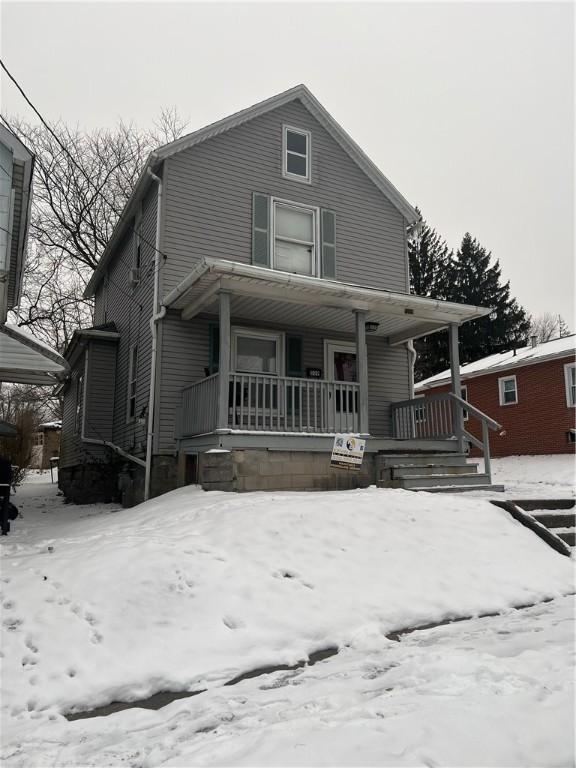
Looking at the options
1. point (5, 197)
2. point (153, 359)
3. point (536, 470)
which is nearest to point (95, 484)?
point (153, 359)

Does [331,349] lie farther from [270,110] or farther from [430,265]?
[430,265]

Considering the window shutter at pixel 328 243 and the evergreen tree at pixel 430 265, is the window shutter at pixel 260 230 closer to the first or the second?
the window shutter at pixel 328 243

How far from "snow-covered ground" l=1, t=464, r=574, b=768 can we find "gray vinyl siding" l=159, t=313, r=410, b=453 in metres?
3.98

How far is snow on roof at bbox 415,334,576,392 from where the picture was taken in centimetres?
1892

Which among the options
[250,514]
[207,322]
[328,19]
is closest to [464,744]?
[250,514]

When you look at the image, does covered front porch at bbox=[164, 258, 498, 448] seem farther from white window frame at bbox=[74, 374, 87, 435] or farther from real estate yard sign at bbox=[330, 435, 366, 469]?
white window frame at bbox=[74, 374, 87, 435]

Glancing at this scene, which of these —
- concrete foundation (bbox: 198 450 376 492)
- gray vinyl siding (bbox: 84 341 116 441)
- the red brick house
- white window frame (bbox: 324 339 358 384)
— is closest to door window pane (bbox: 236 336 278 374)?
white window frame (bbox: 324 339 358 384)

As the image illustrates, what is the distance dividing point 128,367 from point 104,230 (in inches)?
463

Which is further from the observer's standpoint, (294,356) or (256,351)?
→ (294,356)

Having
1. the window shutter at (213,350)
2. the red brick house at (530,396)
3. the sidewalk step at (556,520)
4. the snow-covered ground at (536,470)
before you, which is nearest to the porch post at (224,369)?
the window shutter at (213,350)

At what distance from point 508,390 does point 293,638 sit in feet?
62.0

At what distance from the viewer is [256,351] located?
1167cm

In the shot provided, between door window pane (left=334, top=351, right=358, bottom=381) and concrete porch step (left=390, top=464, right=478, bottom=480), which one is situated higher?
door window pane (left=334, top=351, right=358, bottom=381)

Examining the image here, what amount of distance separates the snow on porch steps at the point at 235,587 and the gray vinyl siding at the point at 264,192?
644 cm
